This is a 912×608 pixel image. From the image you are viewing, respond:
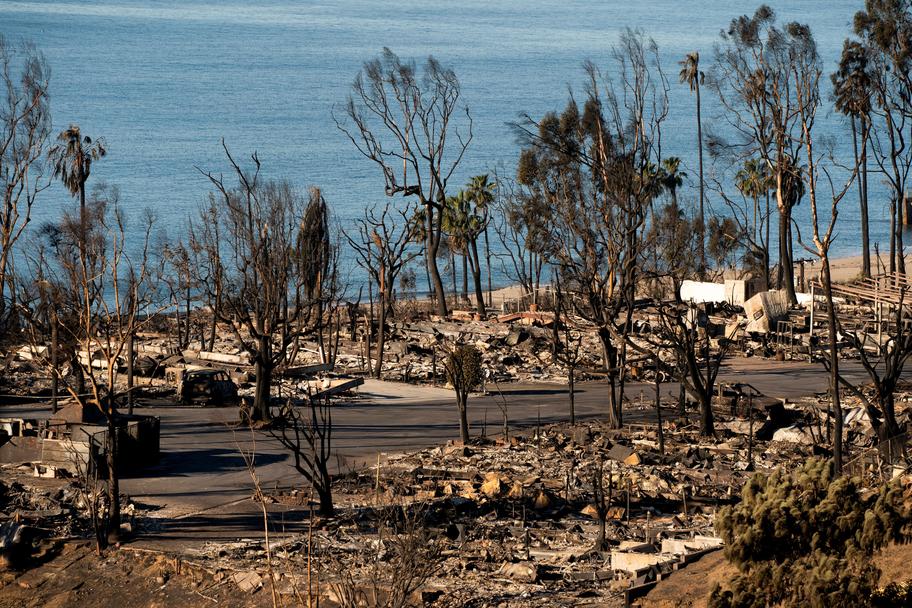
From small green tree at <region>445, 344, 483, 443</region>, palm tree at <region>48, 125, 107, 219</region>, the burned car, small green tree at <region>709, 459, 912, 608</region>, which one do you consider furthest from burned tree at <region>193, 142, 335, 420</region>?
small green tree at <region>709, 459, 912, 608</region>

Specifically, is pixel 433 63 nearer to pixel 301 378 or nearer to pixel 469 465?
pixel 301 378

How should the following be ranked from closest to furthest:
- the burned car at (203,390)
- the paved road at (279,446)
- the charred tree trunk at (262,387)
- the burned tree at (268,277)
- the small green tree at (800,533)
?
the small green tree at (800,533), the paved road at (279,446), the charred tree trunk at (262,387), the burned tree at (268,277), the burned car at (203,390)

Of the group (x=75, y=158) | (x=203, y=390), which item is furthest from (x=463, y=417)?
(x=75, y=158)

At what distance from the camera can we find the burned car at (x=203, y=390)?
3519cm

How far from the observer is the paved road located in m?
23.0

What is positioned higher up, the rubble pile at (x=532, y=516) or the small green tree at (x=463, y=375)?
the small green tree at (x=463, y=375)

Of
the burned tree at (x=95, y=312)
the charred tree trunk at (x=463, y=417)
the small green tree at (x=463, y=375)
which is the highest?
the burned tree at (x=95, y=312)

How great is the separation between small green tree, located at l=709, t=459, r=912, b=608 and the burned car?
21.7 meters

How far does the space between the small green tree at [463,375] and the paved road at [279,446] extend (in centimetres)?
123

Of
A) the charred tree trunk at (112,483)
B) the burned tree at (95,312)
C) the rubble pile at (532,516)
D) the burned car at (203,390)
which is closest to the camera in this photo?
the rubble pile at (532,516)

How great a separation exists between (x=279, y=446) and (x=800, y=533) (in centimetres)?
1599

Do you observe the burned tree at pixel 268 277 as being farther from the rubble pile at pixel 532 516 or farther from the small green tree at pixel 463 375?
the rubble pile at pixel 532 516

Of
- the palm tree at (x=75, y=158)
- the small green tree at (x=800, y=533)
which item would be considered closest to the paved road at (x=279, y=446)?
the small green tree at (x=800, y=533)

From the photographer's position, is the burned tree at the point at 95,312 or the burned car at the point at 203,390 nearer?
the burned tree at the point at 95,312
